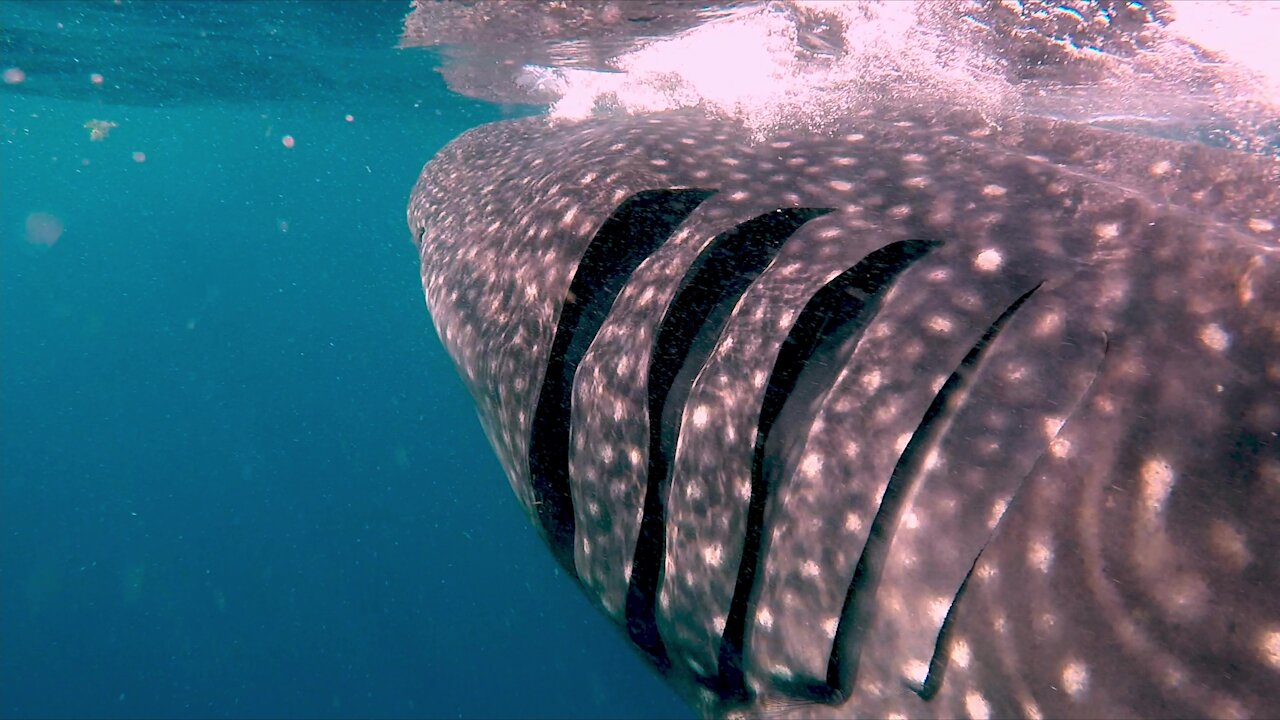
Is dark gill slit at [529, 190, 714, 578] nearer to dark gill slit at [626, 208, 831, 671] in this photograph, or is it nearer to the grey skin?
the grey skin

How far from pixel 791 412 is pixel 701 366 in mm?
478

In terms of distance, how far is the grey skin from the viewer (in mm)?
1790

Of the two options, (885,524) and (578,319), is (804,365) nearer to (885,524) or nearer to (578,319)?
(885,524)

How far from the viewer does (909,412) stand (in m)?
2.23

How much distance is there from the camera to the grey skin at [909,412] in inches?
70.5

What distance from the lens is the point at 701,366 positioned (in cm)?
290

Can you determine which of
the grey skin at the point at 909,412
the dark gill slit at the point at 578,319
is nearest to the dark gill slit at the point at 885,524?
the grey skin at the point at 909,412

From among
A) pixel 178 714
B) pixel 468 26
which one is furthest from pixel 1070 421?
pixel 178 714

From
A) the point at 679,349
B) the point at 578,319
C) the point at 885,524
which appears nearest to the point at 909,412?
the point at 885,524

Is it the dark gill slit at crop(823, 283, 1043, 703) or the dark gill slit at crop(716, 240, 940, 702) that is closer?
the dark gill slit at crop(823, 283, 1043, 703)

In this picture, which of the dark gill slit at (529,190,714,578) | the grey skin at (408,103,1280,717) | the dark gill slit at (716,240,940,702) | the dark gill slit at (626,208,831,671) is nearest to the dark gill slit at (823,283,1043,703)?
the grey skin at (408,103,1280,717)

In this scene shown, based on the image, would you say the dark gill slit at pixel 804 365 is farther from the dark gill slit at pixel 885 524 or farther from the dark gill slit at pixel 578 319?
the dark gill slit at pixel 578 319

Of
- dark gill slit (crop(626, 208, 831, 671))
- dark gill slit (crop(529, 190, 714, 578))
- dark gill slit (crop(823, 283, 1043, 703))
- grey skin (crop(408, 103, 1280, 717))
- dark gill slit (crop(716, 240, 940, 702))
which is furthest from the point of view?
dark gill slit (crop(529, 190, 714, 578))

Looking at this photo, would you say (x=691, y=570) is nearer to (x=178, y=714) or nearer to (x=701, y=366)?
(x=701, y=366)
